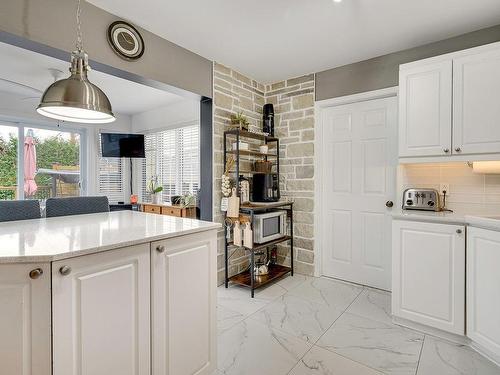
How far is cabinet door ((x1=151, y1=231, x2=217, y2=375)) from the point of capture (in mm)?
1314

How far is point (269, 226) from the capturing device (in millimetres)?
3059

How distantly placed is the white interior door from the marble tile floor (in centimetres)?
42

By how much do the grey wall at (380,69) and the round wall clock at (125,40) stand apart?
2.00 metres

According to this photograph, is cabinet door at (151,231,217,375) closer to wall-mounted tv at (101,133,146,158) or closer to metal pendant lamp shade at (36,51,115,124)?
metal pendant lamp shade at (36,51,115,124)

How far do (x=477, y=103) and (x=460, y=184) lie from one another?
746 millimetres

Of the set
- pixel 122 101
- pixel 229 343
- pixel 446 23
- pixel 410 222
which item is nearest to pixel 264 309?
pixel 229 343

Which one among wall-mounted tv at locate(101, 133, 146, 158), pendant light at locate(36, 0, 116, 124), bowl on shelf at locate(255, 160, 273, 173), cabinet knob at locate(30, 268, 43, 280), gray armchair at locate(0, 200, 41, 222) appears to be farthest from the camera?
wall-mounted tv at locate(101, 133, 146, 158)

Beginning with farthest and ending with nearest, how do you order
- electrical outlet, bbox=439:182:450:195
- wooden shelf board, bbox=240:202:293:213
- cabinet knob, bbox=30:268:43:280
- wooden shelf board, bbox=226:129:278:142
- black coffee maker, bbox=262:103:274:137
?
black coffee maker, bbox=262:103:274:137
wooden shelf board, bbox=226:129:278:142
wooden shelf board, bbox=240:202:293:213
electrical outlet, bbox=439:182:450:195
cabinet knob, bbox=30:268:43:280

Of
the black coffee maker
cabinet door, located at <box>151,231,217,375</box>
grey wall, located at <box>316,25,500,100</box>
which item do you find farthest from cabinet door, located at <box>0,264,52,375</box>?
grey wall, located at <box>316,25,500,100</box>

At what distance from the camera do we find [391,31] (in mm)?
2369

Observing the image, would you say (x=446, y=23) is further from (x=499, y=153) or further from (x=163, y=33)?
(x=163, y=33)

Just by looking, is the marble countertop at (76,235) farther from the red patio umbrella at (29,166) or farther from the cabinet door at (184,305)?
the red patio umbrella at (29,166)

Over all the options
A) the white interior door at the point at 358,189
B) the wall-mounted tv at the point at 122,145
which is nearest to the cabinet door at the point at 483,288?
the white interior door at the point at 358,189

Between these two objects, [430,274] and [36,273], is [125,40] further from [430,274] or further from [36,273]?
[430,274]
